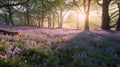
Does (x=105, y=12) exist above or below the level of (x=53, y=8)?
below

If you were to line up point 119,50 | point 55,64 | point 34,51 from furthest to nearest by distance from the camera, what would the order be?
point 119,50, point 34,51, point 55,64

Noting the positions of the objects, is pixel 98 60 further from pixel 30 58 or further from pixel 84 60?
pixel 30 58

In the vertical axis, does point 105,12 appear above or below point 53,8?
below

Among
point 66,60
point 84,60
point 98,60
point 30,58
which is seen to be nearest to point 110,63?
point 98,60

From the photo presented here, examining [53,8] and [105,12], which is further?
[53,8]

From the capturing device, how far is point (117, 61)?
6.85m

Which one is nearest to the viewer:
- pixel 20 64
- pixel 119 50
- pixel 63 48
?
pixel 20 64

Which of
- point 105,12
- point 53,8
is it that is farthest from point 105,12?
point 53,8

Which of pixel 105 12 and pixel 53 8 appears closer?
pixel 105 12

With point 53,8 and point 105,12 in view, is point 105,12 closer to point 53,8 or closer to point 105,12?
point 105,12

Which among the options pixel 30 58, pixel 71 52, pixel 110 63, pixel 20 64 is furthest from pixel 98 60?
pixel 20 64

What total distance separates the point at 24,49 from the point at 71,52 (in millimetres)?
1620

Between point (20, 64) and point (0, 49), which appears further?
point (0, 49)

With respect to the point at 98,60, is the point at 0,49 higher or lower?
higher
